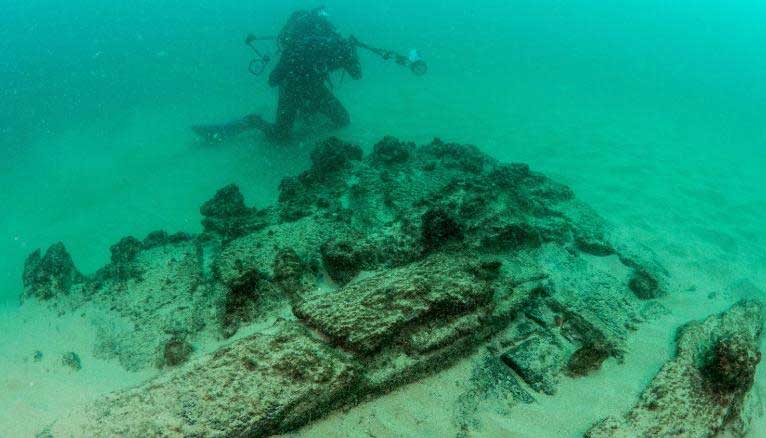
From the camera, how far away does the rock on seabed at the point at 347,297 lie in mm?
2424

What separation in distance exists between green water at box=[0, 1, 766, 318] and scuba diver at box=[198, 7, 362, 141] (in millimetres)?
903

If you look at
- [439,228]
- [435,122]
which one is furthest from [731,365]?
[435,122]

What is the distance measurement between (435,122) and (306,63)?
19.4 ft

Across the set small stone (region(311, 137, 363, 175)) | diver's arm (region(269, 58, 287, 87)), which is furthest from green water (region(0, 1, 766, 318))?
small stone (region(311, 137, 363, 175))

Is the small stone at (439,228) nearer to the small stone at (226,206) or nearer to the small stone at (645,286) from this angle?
the small stone at (645,286)

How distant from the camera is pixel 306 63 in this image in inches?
403

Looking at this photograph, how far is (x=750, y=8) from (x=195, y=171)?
355 feet

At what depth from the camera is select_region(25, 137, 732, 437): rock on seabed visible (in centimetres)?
242

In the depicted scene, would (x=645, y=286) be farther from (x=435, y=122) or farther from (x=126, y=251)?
(x=435, y=122)

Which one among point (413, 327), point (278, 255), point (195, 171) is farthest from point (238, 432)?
point (195, 171)

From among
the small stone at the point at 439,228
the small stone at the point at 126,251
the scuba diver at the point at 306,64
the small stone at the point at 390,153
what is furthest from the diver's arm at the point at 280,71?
the small stone at the point at 439,228

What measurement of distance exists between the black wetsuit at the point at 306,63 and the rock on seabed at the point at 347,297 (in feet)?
18.0

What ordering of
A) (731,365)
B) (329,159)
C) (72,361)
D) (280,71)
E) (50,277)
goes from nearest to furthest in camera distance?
1. (731,365)
2. (72,361)
3. (50,277)
4. (329,159)
5. (280,71)

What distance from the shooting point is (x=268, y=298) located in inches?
138
